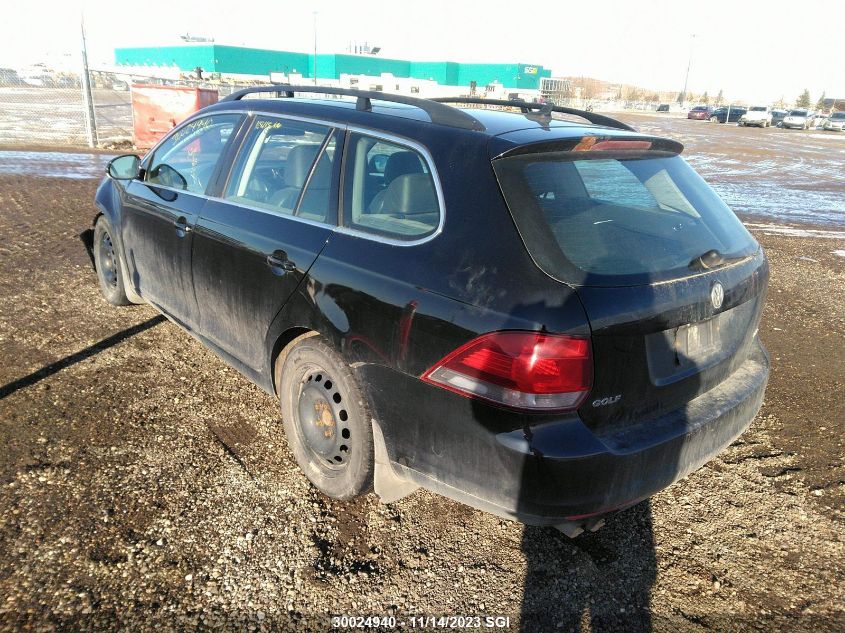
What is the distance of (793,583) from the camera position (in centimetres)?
272

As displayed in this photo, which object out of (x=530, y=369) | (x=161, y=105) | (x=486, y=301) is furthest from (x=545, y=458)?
(x=161, y=105)

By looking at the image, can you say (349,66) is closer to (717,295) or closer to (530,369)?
(717,295)

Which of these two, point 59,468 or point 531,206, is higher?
point 531,206

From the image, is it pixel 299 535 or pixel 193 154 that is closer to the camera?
pixel 299 535

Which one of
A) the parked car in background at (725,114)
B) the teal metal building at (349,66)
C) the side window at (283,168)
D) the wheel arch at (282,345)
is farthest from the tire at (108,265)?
the teal metal building at (349,66)

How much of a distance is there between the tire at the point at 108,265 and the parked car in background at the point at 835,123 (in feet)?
199

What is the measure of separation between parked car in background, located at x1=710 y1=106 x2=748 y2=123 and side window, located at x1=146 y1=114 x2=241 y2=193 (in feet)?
193

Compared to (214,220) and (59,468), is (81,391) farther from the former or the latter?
(214,220)

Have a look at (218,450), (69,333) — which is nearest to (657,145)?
(218,450)

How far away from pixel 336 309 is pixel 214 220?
1.23m

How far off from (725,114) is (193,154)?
5973cm

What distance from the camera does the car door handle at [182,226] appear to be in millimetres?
3788

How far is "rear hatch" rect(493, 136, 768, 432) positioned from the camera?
230cm

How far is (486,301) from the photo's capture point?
226 cm
